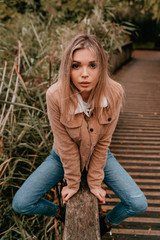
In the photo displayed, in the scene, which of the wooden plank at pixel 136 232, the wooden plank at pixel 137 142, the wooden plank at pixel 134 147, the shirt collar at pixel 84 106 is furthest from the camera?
the wooden plank at pixel 137 142

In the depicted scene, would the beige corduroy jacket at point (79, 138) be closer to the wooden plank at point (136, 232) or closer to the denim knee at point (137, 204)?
the denim knee at point (137, 204)

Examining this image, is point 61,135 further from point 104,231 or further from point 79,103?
point 104,231

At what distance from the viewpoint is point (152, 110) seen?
4.05 meters

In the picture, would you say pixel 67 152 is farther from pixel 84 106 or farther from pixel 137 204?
pixel 137 204

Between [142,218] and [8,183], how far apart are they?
1148 mm

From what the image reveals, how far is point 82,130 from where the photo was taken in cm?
146

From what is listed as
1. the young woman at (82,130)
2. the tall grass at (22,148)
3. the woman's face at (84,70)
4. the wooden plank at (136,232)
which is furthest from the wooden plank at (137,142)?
the woman's face at (84,70)

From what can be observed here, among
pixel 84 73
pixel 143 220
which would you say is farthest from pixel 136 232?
pixel 84 73

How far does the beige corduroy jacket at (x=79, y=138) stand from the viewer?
4.78 feet

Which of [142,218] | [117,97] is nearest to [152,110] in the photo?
[142,218]

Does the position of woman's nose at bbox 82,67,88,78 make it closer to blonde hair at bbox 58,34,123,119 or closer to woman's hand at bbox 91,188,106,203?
blonde hair at bbox 58,34,123,119

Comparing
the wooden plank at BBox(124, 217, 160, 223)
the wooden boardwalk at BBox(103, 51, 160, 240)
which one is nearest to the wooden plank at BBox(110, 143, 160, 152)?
the wooden boardwalk at BBox(103, 51, 160, 240)

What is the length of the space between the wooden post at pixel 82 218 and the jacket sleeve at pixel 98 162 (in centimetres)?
8

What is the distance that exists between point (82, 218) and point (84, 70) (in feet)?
2.72
